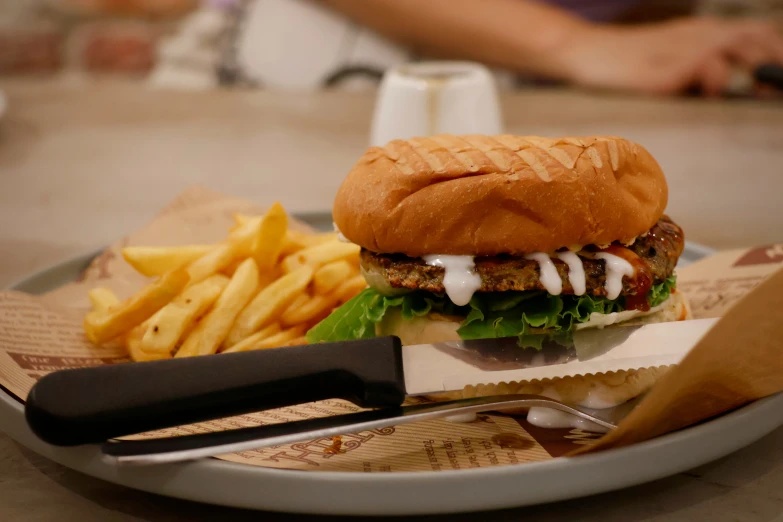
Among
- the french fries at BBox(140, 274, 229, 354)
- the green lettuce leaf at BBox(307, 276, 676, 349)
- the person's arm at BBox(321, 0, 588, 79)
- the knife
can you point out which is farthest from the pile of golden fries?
the person's arm at BBox(321, 0, 588, 79)

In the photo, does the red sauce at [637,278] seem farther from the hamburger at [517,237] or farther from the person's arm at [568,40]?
the person's arm at [568,40]

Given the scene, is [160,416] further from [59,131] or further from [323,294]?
[59,131]

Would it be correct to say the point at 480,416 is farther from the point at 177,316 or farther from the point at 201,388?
the point at 177,316

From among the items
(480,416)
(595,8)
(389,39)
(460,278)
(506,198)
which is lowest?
(480,416)

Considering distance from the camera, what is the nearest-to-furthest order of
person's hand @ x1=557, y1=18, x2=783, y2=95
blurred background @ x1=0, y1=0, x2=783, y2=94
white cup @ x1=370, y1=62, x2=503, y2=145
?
1. white cup @ x1=370, y1=62, x2=503, y2=145
2. person's hand @ x1=557, y1=18, x2=783, y2=95
3. blurred background @ x1=0, y1=0, x2=783, y2=94

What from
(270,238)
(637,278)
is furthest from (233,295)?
(637,278)

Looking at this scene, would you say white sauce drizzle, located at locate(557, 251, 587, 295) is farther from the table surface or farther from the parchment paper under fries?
the table surface
